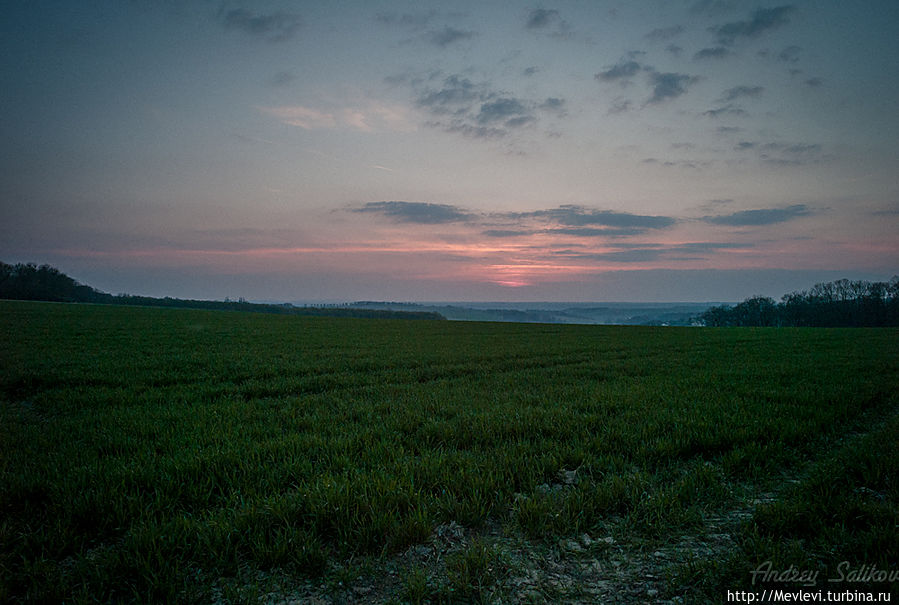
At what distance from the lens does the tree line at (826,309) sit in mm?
87875

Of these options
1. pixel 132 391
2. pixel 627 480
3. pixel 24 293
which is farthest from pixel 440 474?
pixel 24 293

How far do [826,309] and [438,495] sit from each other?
13074cm

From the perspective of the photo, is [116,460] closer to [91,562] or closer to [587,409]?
[91,562]

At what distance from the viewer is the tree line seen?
87.9m

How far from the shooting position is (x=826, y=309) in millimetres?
97062

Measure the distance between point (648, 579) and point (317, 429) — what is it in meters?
5.04
